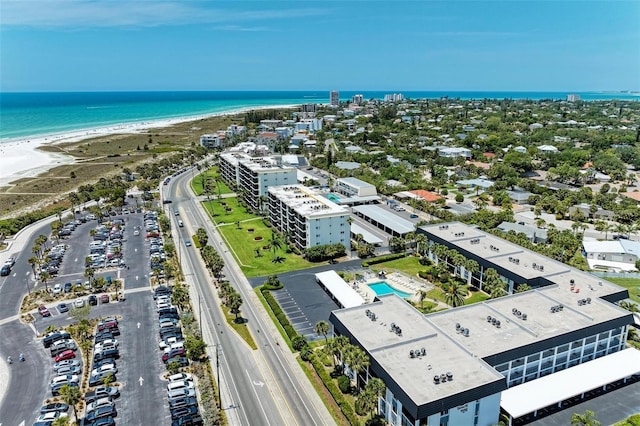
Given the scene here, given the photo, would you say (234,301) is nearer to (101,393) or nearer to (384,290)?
(101,393)

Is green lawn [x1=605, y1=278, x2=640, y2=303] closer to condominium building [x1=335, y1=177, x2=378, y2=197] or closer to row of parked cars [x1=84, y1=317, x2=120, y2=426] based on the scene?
condominium building [x1=335, y1=177, x2=378, y2=197]

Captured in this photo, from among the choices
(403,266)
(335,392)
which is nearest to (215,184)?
(403,266)

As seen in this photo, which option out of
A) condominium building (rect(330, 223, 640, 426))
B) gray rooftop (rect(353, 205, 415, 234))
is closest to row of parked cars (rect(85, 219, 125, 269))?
condominium building (rect(330, 223, 640, 426))

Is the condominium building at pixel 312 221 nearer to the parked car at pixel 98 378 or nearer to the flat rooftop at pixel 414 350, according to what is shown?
the flat rooftop at pixel 414 350

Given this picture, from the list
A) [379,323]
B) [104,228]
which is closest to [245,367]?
[379,323]

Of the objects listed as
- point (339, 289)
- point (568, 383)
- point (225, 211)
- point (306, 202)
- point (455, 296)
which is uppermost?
point (306, 202)

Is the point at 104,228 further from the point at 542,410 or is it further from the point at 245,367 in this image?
the point at 542,410
